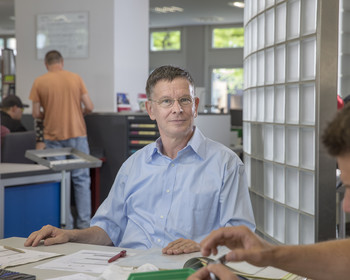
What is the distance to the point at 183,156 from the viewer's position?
2057mm

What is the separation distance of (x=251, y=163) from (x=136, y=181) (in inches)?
63.2

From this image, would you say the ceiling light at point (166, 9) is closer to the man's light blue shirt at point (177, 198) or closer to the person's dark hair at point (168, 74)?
the person's dark hair at point (168, 74)

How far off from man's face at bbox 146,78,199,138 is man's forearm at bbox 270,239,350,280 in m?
1.03

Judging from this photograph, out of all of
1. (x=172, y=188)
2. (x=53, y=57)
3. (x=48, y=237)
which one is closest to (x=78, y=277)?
(x=48, y=237)

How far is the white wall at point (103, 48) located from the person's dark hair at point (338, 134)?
5663 mm

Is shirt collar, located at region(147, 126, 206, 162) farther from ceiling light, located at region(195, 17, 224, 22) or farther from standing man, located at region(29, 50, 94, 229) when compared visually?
ceiling light, located at region(195, 17, 224, 22)

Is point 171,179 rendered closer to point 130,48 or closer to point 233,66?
point 130,48

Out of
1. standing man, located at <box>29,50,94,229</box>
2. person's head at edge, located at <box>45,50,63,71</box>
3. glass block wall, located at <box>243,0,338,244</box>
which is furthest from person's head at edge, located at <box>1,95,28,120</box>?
glass block wall, located at <box>243,0,338,244</box>

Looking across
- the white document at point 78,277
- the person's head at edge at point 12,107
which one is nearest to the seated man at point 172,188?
the white document at point 78,277

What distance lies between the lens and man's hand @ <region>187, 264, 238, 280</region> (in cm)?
104

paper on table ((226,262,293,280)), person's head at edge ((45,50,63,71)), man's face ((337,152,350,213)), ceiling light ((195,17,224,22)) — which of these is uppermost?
ceiling light ((195,17,224,22))

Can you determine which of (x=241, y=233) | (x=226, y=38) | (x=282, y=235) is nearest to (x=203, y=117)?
(x=282, y=235)

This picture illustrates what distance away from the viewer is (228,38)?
1538 centimetres

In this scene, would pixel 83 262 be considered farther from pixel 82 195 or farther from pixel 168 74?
pixel 82 195
